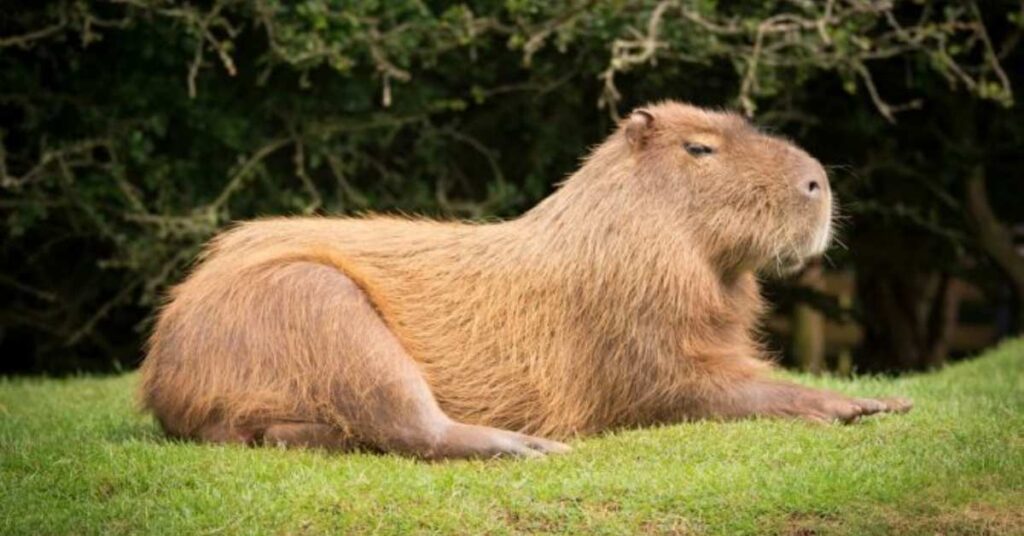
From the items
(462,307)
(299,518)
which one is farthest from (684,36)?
(299,518)

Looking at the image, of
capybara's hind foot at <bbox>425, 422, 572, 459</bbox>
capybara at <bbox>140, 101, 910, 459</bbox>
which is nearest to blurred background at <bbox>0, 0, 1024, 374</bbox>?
capybara at <bbox>140, 101, 910, 459</bbox>

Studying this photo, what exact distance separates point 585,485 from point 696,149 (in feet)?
5.44

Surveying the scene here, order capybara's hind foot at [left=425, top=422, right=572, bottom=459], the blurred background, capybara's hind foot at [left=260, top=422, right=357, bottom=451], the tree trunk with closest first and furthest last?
capybara's hind foot at [left=425, top=422, right=572, bottom=459]
capybara's hind foot at [left=260, top=422, right=357, bottom=451]
the blurred background
the tree trunk

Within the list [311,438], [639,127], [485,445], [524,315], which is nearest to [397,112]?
[639,127]

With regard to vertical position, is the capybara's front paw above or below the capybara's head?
below

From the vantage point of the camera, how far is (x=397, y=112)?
8898 mm

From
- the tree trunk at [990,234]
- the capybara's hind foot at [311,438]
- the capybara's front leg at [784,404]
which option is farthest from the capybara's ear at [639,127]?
the tree trunk at [990,234]

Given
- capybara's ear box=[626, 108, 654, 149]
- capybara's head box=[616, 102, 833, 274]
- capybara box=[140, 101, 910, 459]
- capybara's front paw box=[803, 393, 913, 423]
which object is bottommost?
capybara's front paw box=[803, 393, 913, 423]

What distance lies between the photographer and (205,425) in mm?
5543

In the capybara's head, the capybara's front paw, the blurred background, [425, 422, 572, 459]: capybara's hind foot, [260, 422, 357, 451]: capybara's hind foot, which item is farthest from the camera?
the blurred background

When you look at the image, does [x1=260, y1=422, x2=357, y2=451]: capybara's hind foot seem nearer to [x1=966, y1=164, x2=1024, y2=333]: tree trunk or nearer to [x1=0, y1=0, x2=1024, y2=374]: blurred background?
[x1=0, y1=0, x2=1024, y2=374]: blurred background

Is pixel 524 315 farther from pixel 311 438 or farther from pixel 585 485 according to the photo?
pixel 585 485

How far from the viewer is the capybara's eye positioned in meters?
5.95

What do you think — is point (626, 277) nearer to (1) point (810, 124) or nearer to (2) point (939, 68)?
(2) point (939, 68)
